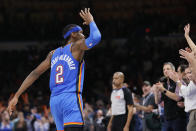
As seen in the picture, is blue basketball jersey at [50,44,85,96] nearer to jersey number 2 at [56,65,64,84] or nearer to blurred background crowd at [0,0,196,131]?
jersey number 2 at [56,65,64,84]

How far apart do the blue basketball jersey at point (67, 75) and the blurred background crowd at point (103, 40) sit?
14.8 meters

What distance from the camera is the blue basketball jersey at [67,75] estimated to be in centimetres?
455

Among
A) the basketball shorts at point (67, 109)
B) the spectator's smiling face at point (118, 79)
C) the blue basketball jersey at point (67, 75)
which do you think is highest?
the spectator's smiling face at point (118, 79)

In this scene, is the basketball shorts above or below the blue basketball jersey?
below

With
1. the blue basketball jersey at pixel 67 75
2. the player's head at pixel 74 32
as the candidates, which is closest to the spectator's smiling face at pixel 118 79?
the player's head at pixel 74 32

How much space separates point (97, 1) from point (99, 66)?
556cm

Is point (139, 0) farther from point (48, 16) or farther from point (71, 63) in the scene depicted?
point (71, 63)

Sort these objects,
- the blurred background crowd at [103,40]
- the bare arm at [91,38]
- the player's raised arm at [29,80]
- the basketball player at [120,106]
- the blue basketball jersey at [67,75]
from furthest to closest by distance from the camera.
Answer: the blurred background crowd at [103,40], the basketball player at [120,106], the player's raised arm at [29,80], the blue basketball jersey at [67,75], the bare arm at [91,38]

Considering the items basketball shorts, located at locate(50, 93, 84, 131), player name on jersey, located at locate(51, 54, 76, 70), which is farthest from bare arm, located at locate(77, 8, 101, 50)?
basketball shorts, located at locate(50, 93, 84, 131)

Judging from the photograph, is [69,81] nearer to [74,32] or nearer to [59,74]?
[59,74]

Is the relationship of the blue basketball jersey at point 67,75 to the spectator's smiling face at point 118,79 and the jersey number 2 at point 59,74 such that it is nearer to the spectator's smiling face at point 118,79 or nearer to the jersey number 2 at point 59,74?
the jersey number 2 at point 59,74

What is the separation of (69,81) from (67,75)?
83 mm

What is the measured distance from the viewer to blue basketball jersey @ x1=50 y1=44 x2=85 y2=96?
4551 millimetres

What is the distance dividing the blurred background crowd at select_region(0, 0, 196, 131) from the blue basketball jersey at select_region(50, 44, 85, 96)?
14.8m
